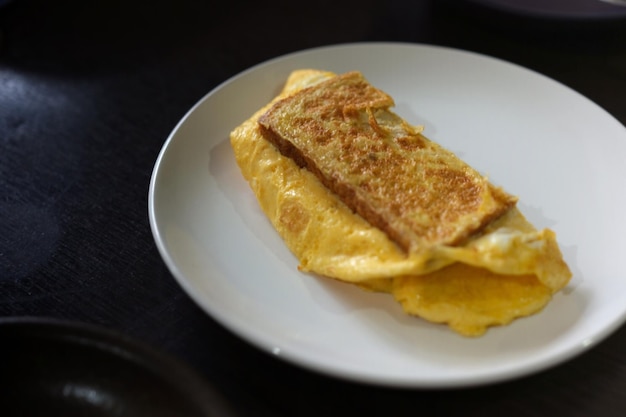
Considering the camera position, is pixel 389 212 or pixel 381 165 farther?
pixel 381 165

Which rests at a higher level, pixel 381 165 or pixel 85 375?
pixel 381 165

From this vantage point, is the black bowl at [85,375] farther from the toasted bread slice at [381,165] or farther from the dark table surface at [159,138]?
the toasted bread slice at [381,165]

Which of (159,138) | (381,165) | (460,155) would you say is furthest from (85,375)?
(460,155)

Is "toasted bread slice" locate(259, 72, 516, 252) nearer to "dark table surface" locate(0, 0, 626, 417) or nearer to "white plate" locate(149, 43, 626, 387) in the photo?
"white plate" locate(149, 43, 626, 387)

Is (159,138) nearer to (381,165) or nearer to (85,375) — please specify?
(381,165)

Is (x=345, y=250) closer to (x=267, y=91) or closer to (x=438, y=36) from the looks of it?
(x=267, y=91)

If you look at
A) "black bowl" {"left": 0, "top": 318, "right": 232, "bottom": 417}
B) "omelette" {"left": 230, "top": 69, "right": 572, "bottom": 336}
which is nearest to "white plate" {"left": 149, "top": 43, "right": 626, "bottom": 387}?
"omelette" {"left": 230, "top": 69, "right": 572, "bottom": 336}
